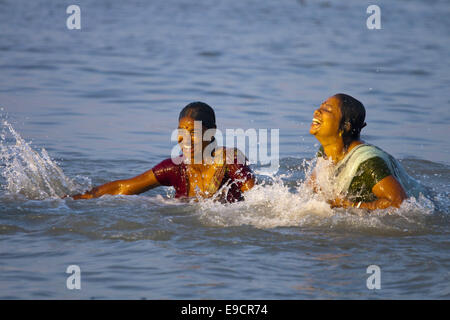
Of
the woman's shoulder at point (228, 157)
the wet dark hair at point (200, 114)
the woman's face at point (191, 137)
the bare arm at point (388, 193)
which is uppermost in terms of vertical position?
the wet dark hair at point (200, 114)

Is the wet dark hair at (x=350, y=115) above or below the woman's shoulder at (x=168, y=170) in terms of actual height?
above

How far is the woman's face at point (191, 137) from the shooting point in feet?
20.9

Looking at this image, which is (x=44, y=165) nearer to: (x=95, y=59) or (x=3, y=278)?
(x=3, y=278)

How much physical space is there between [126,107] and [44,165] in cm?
436

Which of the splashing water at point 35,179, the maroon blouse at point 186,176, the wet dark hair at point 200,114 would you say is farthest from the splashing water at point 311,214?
the splashing water at point 35,179

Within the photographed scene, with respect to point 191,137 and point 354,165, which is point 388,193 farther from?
point 191,137

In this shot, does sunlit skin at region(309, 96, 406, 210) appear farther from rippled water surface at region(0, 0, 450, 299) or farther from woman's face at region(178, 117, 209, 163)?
woman's face at region(178, 117, 209, 163)

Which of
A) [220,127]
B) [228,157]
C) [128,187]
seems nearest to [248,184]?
[228,157]

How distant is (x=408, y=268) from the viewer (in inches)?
218

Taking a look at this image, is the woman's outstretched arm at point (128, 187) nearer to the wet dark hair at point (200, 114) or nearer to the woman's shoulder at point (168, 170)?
the woman's shoulder at point (168, 170)

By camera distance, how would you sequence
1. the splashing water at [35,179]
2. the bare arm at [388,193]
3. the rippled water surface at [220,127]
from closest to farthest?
the rippled water surface at [220,127]
the bare arm at [388,193]
the splashing water at [35,179]

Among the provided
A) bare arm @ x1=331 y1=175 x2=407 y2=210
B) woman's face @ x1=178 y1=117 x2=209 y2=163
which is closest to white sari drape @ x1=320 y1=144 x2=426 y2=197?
bare arm @ x1=331 y1=175 x2=407 y2=210

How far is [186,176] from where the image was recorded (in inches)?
262

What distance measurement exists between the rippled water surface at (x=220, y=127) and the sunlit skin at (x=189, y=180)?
116 mm
